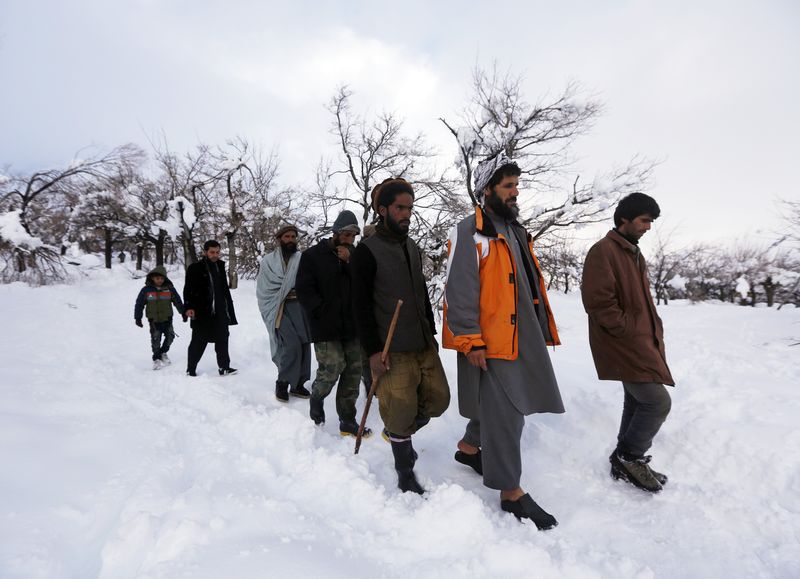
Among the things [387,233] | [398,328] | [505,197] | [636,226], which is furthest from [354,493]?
[636,226]

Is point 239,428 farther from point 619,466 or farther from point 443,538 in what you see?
point 619,466

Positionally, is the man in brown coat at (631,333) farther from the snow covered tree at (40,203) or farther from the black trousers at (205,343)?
the snow covered tree at (40,203)

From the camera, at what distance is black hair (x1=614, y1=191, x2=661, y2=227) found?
2768 millimetres

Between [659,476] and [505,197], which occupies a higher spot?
[505,197]

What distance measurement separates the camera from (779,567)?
6.56 ft

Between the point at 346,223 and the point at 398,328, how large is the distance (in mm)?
1504

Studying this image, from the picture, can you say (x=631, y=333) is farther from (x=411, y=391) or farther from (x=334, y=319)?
(x=334, y=319)

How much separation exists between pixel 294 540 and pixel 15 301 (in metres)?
13.4

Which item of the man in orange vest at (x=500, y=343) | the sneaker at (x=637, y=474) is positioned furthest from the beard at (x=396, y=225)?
the sneaker at (x=637, y=474)

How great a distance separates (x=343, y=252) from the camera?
12.2ft

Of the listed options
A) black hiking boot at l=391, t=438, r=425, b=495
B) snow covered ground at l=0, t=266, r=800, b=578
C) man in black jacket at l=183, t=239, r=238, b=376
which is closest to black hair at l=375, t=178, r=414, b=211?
black hiking boot at l=391, t=438, r=425, b=495

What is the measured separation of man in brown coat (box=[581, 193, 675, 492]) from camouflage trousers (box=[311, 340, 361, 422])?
2.10m

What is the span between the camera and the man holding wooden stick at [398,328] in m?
2.55

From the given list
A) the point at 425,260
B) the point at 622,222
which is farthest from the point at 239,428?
the point at 425,260
